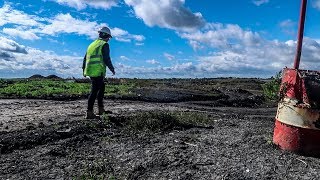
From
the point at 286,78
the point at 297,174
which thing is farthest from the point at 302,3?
the point at 297,174

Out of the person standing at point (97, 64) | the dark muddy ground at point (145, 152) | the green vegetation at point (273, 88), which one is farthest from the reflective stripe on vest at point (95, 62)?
the green vegetation at point (273, 88)

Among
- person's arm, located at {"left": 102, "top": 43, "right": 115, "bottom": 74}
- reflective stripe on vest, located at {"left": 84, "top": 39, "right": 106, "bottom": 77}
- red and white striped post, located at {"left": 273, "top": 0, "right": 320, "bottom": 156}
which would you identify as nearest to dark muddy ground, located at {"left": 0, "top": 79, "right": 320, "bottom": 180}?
red and white striped post, located at {"left": 273, "top": 0, "right": 320, "bottom": 156}

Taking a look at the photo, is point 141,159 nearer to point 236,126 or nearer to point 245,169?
point 245,169

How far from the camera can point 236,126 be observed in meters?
10.4

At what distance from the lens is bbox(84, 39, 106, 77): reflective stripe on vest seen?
11401mm

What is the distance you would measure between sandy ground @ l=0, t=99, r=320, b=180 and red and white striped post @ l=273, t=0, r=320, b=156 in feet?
A: 0.68

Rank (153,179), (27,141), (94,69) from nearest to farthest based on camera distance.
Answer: (153,179) < (27,141) < (94,69)

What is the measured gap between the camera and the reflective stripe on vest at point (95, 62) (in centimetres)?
1140

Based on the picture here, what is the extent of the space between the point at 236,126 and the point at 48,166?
207 inches

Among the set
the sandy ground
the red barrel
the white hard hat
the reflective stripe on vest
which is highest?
the white hard hat

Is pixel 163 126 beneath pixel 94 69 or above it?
beneath

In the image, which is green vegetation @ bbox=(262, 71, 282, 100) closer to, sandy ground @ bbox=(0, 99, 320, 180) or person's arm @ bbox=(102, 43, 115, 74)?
sandy ground @ bbox=(0, 99, 320, 180)

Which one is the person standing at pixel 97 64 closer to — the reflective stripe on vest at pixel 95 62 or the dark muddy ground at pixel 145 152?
the reflective stripe on vest at pixel 95 62

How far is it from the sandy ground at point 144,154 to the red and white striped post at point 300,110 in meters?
0.21
